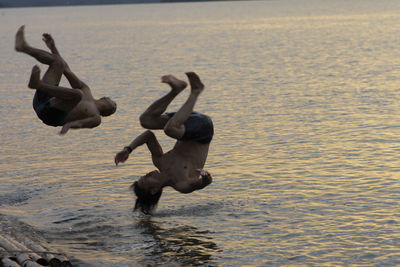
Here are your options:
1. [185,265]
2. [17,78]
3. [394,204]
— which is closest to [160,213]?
[185,265]

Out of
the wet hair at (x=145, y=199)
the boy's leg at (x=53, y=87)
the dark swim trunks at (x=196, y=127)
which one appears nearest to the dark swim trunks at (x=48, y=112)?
the boy's leg at (x=53, y=87)

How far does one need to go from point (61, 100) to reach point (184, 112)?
2.30 metres

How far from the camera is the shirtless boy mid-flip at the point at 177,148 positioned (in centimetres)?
1341

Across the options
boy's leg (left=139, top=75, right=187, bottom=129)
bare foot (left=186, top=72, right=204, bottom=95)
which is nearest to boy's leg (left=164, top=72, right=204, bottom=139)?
bare foot (left=186, top=72, right=204, bottom=95)

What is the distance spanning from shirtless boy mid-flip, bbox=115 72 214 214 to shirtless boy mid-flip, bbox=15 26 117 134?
865 mm

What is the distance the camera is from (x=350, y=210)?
689 inches

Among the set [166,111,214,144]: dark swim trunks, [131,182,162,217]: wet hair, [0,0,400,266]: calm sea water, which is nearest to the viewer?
[166,111,214,144]: dark swim trunks

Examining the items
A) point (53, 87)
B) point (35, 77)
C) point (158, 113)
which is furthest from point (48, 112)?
point (158, 113)

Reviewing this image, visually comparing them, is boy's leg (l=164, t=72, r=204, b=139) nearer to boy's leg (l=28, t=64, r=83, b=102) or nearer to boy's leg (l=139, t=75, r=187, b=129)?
boy's leg (l=139, t=75, r=187, b=129)

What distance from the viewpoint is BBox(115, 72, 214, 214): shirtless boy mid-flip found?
44.0ft

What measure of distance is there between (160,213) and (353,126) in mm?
A: 12114

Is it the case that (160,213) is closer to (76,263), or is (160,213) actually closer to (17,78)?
(76,263)

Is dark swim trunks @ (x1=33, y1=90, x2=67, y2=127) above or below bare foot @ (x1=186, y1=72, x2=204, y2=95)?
below

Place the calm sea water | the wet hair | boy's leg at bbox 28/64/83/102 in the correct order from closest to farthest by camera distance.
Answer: boy's leg at bbox 28/64/83/102 < the calm sea water < the wet hair
